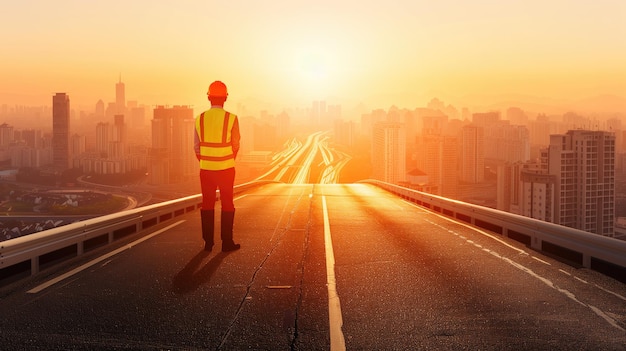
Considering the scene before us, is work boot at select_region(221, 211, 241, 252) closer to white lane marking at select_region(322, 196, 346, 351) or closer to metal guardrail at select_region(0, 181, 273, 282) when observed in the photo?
white lane marking at select_region(322, 196, 346, 351)

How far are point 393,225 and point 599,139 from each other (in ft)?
270

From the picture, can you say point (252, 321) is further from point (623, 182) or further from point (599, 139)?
point (623, 182)

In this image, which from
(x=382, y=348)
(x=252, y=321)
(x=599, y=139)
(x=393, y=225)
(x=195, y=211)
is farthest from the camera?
(x=599, y=139)

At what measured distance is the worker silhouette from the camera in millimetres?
7973

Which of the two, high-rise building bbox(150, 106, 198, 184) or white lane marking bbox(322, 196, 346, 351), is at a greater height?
high-rise building bbox(150, 106, 198, 184)

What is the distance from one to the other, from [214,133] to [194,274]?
2.44 meters

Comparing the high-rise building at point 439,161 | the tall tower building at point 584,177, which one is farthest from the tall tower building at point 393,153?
the tall tower building at point 584,177

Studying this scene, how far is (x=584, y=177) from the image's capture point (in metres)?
79.9

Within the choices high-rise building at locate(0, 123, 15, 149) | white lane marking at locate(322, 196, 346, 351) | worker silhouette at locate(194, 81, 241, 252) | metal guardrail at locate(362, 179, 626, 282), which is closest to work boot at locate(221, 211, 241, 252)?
worker silhouette at locate(194, 81, 241, 252)

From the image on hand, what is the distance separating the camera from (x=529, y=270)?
7.00m

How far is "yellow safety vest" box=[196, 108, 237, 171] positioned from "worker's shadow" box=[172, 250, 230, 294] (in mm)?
1600

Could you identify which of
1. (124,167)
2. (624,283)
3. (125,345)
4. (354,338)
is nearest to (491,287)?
(624,283)

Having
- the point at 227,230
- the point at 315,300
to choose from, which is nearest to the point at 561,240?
the point at 315,300

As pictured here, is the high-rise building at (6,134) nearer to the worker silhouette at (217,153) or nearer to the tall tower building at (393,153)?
the tall tower building at (393,153)
